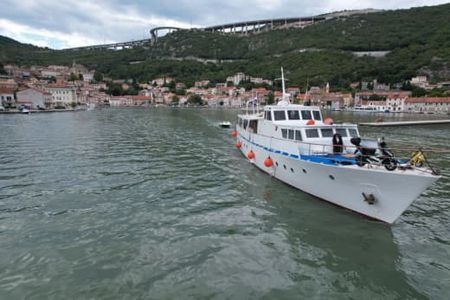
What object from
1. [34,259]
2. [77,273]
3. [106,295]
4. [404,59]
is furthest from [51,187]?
[404,59]

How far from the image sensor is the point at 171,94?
176375 mm

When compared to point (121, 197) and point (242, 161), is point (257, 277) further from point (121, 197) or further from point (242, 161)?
point (242, 161)

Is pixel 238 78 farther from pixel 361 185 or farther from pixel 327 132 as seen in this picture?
pixel 361 185

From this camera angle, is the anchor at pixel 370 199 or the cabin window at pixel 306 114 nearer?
the anchor at pixel 370 199

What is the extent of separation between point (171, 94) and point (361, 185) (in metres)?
175

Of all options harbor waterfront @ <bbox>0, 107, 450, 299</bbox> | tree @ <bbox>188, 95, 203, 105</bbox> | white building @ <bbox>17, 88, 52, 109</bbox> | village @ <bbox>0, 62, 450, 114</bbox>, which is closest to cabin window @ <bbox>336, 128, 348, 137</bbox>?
harbor waterfront @ <bbox>0, 107, 450, 299</bbox>

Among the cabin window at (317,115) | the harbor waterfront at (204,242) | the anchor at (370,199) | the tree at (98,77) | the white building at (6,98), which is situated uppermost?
the tree at (98,77)

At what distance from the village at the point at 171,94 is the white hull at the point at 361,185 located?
6780 cm

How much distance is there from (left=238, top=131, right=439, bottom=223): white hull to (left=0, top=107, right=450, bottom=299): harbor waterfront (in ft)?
1.44

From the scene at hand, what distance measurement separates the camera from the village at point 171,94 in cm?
9867

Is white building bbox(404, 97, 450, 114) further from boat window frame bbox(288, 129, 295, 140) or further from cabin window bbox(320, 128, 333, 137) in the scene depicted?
boat window frame bbox(288, 129, 295, 140)

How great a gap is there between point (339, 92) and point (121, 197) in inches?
5809

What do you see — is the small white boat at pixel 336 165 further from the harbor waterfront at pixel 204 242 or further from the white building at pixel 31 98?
the white building at pixel 31 98

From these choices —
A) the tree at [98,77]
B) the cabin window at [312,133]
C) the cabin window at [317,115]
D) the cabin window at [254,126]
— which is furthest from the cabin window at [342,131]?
the tree at [98,77]
